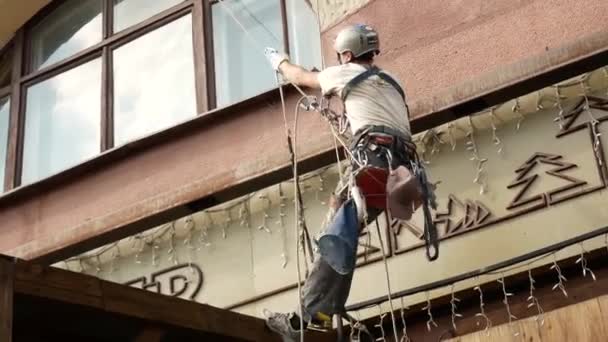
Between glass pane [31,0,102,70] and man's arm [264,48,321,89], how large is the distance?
3850mm

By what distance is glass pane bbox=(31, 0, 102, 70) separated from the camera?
1038 cm

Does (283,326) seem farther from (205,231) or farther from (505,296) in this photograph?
(205,231)

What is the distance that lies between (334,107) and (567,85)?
4.85ft

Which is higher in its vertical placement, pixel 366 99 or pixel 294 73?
pixel 294 73

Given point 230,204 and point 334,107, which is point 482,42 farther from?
point 230,204

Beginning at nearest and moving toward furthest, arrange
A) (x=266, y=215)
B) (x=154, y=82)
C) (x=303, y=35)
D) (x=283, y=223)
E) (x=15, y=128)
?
(x=283, y=223) < (x=266, y=215) < (x=303, y=35) < (x=154, y=82) < (x=15, y=128)

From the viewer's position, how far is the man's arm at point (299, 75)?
6322mm

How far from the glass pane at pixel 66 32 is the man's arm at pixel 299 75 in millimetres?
3941

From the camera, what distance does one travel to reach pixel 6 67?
36.1 ft

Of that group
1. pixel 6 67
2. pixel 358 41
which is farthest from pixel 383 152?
pixel 6 67

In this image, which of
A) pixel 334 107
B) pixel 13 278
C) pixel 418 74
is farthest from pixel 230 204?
pixel 13 278

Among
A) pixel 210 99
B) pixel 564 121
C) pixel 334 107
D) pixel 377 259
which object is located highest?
pixel 210 99

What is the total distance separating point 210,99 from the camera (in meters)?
8.92

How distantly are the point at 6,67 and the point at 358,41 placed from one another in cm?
558
